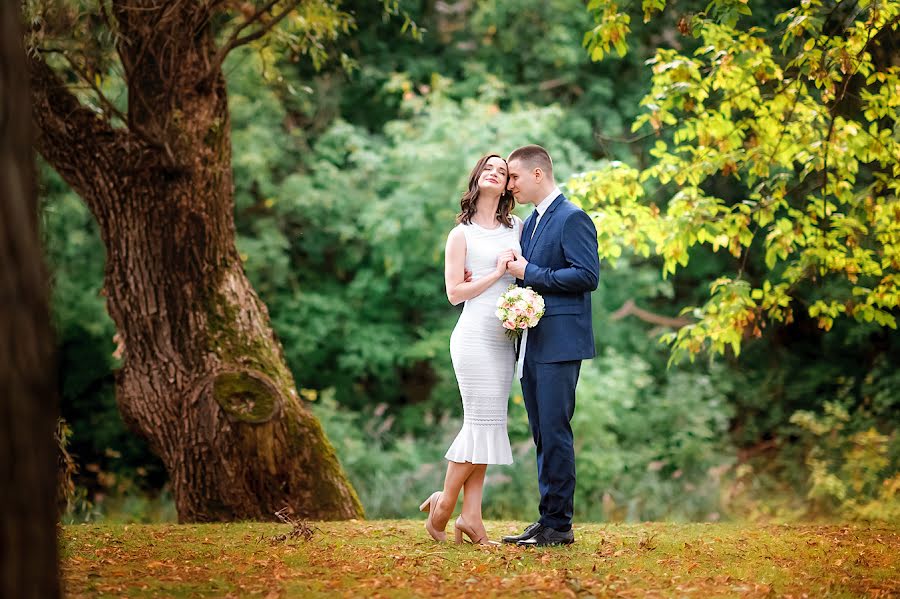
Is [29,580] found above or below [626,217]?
below

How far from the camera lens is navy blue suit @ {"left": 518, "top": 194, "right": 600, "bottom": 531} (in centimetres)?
502

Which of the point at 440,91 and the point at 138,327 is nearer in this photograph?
the point at 138,327

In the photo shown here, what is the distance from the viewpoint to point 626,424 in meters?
12.3

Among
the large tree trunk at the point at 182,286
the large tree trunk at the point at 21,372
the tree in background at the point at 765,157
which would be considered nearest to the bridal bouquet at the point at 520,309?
the tree in background at the point at 765,157

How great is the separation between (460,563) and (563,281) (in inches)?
62.8

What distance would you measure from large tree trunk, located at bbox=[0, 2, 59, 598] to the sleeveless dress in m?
2.98

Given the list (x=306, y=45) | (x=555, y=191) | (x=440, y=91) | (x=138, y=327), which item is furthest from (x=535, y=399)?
(x=440, y=91)

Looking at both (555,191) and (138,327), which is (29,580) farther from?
(138,327)

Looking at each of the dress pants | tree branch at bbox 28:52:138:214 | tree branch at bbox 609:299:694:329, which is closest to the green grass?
the dress pants

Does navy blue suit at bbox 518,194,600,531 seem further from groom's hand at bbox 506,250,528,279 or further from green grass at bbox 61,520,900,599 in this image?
green grass at bbox 61,520,900,599

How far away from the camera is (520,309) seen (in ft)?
→ 16.0

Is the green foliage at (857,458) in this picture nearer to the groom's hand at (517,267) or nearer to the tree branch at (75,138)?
the groom's hand at (517,267)

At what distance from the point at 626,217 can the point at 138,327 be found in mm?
3736

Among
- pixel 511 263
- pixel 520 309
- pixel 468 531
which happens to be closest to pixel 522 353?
A: pixel 520 309
